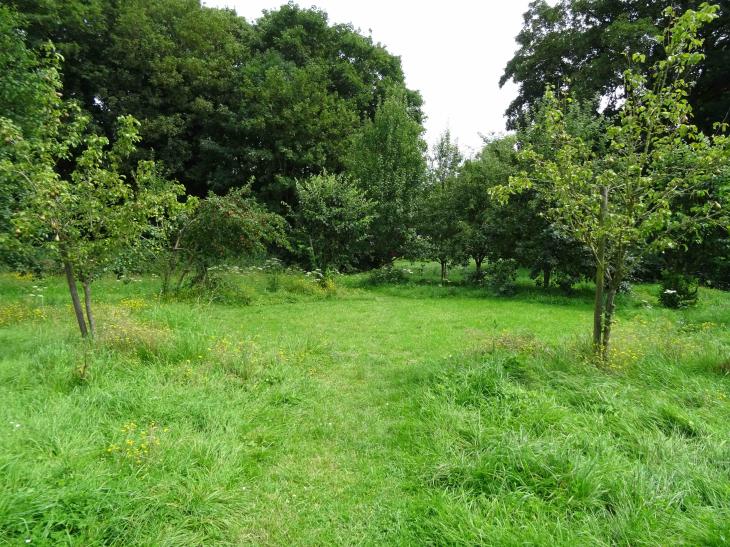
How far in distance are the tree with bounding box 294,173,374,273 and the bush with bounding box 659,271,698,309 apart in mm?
8595

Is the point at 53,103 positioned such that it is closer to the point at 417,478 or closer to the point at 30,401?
the point at 30,401

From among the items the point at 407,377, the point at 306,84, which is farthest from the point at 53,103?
the point at 306,84

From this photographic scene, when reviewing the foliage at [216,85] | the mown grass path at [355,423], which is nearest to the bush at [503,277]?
the mown grass path at [355,423]

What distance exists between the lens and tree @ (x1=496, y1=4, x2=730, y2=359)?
4.26 meters

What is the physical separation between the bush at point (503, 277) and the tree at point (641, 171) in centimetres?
690

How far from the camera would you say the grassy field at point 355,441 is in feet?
7.82

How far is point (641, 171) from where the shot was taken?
4.74m

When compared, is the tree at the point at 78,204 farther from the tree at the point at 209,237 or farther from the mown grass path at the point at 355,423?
the tree at the point at 209,237

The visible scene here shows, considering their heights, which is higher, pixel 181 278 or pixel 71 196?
pixel 71 196

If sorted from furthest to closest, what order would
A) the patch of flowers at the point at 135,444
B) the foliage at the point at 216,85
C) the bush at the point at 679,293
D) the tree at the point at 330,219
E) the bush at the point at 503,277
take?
the foliage at the point at 216,85 < the tree at the point at 330,219 < the bush at the point at 503,277 < the bush at the point at 679,293 < the patch of flowers at the point at 135,444

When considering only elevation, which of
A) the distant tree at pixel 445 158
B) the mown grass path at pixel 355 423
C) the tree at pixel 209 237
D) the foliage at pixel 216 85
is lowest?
the mown grass path at pixel 355 423

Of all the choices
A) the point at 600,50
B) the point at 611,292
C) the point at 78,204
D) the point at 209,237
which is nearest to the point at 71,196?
the point at 78,204

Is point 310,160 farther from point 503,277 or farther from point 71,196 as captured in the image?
point 71,196

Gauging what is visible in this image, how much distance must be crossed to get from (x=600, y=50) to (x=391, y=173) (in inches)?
482
